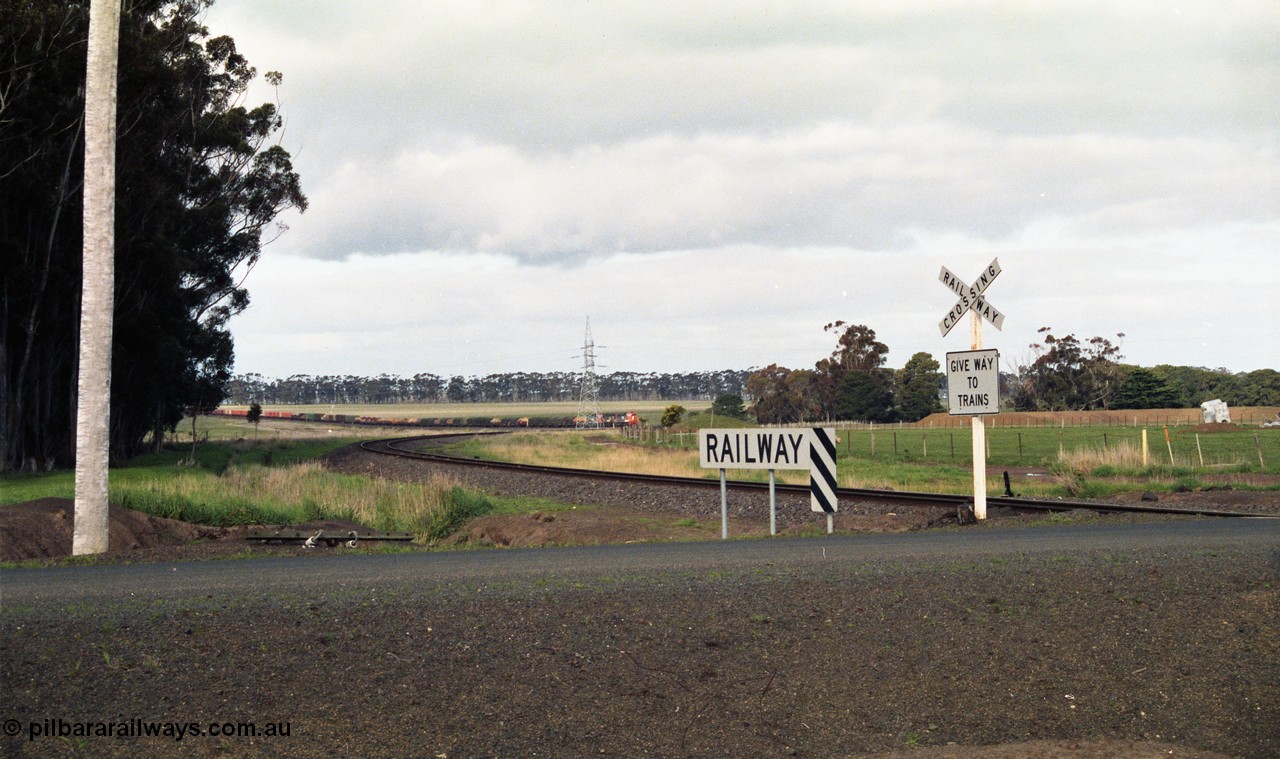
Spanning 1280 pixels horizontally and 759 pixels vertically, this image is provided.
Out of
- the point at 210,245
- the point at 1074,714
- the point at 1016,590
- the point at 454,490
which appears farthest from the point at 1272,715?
the point at 210,245

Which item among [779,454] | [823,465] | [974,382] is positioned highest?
[974,382]

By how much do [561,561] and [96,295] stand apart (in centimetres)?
741

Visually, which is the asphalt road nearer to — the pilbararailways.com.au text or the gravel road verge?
the gravel road verge

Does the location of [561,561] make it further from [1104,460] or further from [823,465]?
[1104,460]

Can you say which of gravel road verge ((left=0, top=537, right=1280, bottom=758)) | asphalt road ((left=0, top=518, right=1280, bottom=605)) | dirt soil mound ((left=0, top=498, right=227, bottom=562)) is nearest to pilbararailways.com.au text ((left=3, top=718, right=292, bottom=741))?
gravel road verge ((left=0, top=537, right=1280, bottom=758))

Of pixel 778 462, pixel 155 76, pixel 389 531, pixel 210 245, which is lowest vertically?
A: pixel 389 531

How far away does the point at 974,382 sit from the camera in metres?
16.5

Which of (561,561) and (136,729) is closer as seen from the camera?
(136,729)

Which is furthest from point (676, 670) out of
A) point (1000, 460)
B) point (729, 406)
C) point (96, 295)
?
point (729, 406)

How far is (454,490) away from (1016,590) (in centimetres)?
1812

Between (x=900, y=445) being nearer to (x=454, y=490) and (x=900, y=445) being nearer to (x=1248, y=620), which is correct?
(x=454, y=490)

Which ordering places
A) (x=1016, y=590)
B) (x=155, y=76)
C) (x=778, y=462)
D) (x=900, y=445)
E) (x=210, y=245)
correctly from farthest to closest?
(x=900, y=445)
(x=210, y=245)
(x=155, y=76)
(x=778, y=462)
(x=1016, y=590)

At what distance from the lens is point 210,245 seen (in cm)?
4831

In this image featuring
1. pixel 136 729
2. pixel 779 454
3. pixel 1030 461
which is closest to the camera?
pixel 136 729
